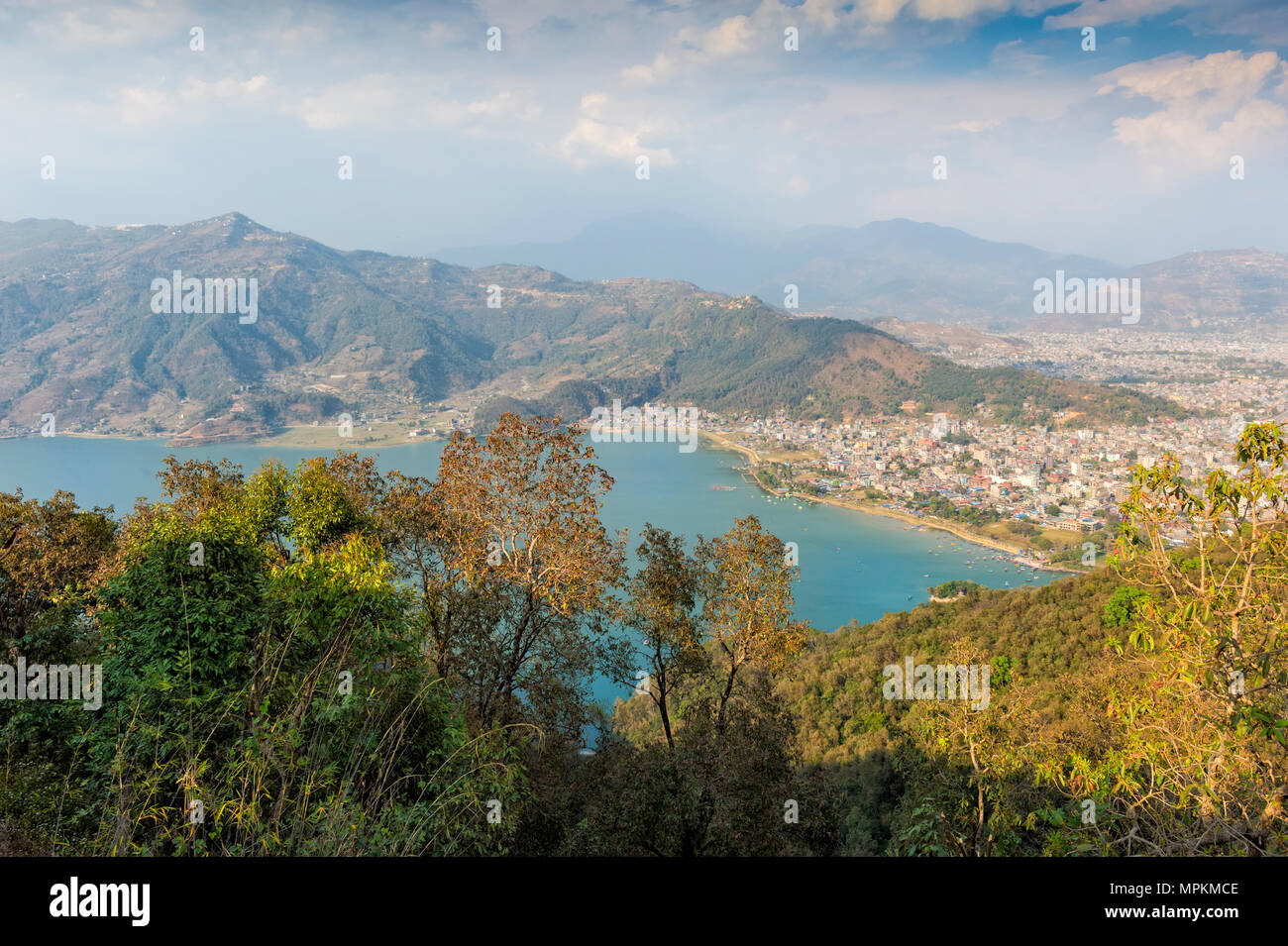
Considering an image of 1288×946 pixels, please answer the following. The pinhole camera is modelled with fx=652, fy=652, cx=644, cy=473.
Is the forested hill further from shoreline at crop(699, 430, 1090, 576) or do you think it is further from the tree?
the tree

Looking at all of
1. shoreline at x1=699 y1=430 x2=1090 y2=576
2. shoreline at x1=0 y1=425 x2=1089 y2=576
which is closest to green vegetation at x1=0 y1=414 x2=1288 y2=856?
shoreline at x1=699 y1=430 x2=1090 y2=576

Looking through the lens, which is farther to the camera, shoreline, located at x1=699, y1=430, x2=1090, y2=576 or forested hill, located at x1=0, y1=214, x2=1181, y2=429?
forested hill, located at x1=0, y1=214, x2=1181, y2=429

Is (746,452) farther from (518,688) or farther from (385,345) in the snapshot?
(385,345)

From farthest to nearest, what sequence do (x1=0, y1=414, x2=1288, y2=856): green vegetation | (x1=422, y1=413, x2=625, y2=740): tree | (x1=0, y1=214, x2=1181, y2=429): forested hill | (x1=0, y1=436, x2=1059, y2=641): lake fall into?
(x1=0, y1=214, x2=1181, y2=429): forested hill, (x1=0, y1=436, x2=1059, y2=641): lake, (x1=422, y1=413, x2=625, y2=740): tree, (x1=0, y1=414, x2=1288, y2=856): green vegetation

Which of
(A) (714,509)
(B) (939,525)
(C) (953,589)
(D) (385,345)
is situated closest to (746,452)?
(A) (714,509)
